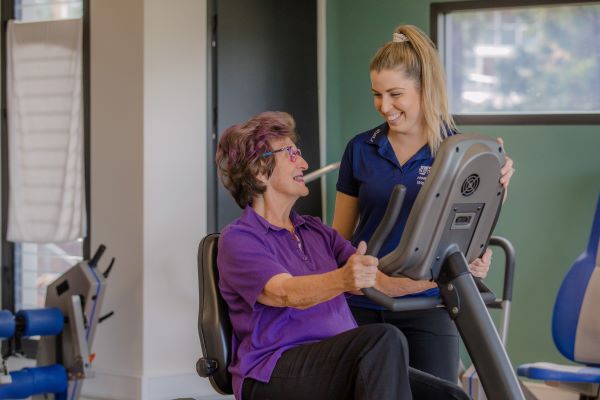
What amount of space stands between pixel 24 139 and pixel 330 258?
10.5ft

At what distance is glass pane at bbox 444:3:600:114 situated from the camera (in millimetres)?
4547

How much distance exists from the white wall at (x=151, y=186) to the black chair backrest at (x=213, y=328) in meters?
2.31

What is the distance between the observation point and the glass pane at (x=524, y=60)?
455cm

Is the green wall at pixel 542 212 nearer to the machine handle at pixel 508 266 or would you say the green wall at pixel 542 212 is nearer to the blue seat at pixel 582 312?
the machine handle at pixel 508 266

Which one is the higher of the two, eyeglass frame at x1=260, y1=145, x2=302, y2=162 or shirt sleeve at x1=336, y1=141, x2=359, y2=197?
eyeglass frame at x1=260, y1=145, x2=302, y2=162

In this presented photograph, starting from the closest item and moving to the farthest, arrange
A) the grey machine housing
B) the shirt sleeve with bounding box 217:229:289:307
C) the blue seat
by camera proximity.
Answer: the grey machine housing → the shirt sleeve with bounding box 217:229:289:307 → the blue seat

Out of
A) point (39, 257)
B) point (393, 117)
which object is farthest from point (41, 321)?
point (393, 117)

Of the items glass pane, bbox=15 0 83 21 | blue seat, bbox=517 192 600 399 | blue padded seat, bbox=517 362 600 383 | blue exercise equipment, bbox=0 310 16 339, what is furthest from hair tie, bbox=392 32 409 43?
glass pane, bbox=15 0 83 21

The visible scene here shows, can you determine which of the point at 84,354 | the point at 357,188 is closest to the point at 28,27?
the point at 84,354

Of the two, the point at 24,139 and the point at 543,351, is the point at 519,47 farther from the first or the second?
the point at 24,139

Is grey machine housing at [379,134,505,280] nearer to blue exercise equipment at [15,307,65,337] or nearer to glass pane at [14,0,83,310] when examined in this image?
blue exercise equipment at [15,307,65,337]

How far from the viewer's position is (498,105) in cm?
472

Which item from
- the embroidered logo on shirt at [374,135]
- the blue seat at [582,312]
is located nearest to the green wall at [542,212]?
the blue seat at [582,312]

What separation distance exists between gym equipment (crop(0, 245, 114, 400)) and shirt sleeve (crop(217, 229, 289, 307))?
1.88 metres
